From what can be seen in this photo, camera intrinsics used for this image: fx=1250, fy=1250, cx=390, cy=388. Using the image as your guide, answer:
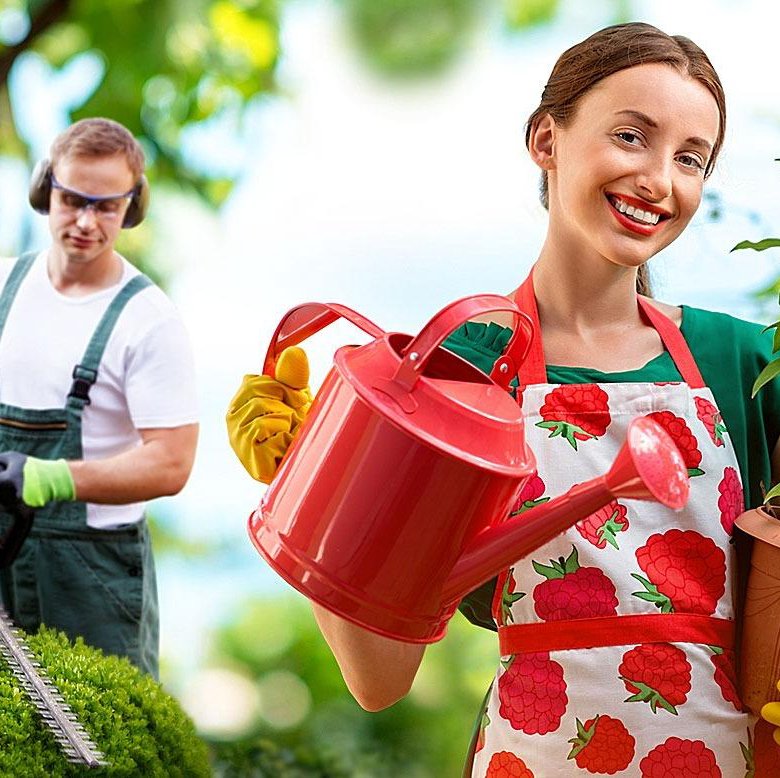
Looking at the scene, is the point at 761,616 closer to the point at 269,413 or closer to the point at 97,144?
the point at 269,413

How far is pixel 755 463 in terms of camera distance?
143cm

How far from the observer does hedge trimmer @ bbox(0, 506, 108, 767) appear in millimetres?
1440

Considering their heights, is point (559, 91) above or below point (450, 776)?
above

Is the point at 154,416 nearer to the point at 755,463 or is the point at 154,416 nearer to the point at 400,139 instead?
the point at 755,463

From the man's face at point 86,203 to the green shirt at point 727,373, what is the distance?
1.20m

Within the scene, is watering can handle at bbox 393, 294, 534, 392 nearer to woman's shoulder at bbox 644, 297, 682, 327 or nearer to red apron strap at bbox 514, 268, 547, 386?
red apron strap at bbox 514, 268, 547, 386

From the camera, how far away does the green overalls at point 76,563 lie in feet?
7.54

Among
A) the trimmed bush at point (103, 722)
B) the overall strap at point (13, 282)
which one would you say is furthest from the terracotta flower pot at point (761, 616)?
the overall strap at point (13, 282)

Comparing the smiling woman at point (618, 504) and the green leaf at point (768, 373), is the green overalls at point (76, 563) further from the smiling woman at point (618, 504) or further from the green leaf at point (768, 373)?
the green leaf at point (768, 373)

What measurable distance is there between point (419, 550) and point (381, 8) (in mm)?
3266

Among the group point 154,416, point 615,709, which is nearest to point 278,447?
point 615,709

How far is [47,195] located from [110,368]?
455 mm

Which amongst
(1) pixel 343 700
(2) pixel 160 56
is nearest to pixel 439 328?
(2) pixel 160 56

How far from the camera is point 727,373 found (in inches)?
56.6
